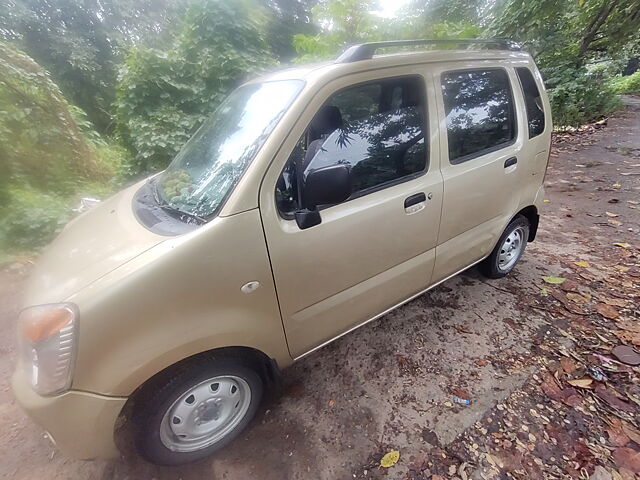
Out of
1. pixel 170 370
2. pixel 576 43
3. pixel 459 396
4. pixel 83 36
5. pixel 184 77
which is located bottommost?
pixel 459 396

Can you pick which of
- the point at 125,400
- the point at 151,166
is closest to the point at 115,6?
the point at 151,166

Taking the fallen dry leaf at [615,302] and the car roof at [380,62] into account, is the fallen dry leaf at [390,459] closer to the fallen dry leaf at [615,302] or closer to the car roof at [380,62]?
the car roof at [380,62]

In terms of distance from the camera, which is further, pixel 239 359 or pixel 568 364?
pixel 568 364

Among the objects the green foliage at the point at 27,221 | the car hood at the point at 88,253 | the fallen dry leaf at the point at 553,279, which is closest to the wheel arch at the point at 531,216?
the fallen dry leaf at the point at 553,279

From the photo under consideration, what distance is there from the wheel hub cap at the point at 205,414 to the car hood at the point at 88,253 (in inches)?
28.6

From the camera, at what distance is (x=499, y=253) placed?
3012 millimetres

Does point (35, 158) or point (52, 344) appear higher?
point (35, 158)

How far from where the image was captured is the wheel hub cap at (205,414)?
5.42 ft

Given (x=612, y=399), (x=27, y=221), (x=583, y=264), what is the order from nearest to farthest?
1. (x=612, y=399)
2. (x=583, y=264)
3. (x=27, y=221)

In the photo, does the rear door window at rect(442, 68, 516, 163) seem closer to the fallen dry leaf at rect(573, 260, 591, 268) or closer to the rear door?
the rear door

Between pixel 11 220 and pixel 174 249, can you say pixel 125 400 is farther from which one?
pixel 11 220

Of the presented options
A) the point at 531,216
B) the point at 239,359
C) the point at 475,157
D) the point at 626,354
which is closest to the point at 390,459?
the point at 239,359

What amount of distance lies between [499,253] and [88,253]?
10.3 ft

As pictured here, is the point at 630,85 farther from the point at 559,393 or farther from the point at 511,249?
the point at 559,393
